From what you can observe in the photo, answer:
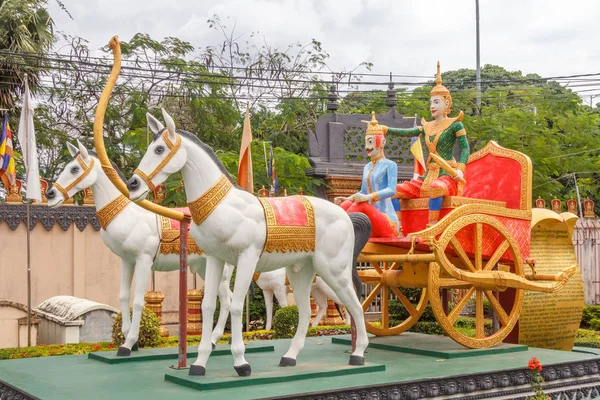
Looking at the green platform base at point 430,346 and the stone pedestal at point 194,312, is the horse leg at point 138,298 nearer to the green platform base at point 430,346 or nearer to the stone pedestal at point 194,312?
the green platform base at point 430,346

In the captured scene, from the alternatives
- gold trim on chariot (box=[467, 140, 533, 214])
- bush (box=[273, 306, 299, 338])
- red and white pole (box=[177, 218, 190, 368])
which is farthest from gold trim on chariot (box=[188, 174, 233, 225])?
bush (box=[273, 306, 299, 338])

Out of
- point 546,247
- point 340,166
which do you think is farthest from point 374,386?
point 340,166

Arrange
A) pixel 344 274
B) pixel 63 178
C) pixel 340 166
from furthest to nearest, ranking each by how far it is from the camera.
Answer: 1. pixel 340 166
2. pixel 63 178
3. pixel 344 274

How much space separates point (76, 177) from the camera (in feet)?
25.3

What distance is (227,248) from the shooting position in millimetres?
5820

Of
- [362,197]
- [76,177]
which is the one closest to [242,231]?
[362,197]

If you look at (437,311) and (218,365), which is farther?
(437,311)

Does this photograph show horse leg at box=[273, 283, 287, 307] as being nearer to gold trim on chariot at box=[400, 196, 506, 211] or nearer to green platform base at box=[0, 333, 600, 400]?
green platform base at box=[0, 333, 600, 400]

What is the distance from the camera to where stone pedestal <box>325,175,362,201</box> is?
13.5 meters

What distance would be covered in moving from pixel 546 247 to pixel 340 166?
5593 millimetres

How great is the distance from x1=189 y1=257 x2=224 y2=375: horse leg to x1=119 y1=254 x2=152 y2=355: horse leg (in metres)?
1.55

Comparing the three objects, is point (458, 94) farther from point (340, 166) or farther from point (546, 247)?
point (546, 247)

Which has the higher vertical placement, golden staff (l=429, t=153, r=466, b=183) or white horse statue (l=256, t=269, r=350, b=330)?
golden staff (l=429, t=153, r=466, b=183)

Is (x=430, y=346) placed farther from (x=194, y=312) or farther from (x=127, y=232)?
(x=194, y=312)
